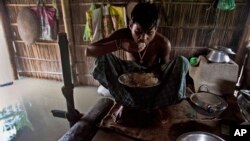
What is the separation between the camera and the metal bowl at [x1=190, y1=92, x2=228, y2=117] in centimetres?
172

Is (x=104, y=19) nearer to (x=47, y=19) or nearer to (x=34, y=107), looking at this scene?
(x=47, y=19)

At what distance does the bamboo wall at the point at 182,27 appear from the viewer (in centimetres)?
271

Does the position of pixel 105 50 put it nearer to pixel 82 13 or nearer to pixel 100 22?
pixel 100 22

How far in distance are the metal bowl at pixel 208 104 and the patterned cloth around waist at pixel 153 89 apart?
27 cm

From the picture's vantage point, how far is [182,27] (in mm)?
2826

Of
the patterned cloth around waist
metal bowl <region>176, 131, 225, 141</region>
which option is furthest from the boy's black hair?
metal bowl <region>176, 131, 225, 141</region>

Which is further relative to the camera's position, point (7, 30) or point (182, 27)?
point (7, 30)

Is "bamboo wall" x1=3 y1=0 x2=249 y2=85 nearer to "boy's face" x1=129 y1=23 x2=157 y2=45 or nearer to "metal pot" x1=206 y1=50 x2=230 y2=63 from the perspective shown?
"metal pot" x1=206 y1=50 x2=230 y2=63

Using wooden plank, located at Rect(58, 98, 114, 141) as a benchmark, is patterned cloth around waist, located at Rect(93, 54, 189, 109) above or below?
above

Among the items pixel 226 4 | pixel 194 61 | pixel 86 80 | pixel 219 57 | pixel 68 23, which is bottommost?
pixel 86 80

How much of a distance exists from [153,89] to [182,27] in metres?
1.62

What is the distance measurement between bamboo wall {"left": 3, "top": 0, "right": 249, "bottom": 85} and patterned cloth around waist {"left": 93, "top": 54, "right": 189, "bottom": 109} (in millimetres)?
1365

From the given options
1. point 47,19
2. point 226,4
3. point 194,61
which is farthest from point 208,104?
point 47,19

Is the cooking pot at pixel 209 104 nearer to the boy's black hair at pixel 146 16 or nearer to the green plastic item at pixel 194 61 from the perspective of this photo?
the boy's black hair at pixel 146 16
